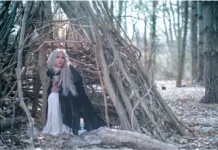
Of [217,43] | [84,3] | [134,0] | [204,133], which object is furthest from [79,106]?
[134,0]

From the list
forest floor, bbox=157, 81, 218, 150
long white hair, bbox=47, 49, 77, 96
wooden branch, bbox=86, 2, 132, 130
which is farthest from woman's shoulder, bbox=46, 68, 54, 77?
forest floor, bbox=157, 81, 218, 150

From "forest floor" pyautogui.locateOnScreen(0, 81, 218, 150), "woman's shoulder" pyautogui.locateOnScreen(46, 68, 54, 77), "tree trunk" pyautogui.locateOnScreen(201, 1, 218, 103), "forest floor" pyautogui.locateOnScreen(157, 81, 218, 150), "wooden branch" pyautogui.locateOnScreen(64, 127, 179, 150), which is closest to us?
"wooden branch" pyautogui.locateOnScreen(64, 127, 179, 150)

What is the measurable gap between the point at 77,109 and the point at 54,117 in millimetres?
367

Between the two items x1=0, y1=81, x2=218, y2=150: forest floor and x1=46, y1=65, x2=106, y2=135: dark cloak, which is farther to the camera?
x1=46, y1=65, x2=106, y2=135: dark cloak

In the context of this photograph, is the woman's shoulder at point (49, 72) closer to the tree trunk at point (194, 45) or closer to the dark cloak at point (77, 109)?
the dark cloak at point (77, 109)

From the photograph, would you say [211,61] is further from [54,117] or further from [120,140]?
[120,140]

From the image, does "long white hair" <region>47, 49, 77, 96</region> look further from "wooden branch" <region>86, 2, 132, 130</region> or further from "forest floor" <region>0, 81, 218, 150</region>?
"forest floor" <region>0, 81, 218, 150</region>

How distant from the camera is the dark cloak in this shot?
5168 mm

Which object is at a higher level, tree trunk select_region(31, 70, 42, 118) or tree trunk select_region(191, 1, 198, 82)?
tree trunk select_region(191, 1, 198, 82)

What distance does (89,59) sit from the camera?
229 inches

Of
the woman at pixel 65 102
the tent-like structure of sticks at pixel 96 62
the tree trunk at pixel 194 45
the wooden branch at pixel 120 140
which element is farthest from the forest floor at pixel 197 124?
the tree trunk at pixel 194 45

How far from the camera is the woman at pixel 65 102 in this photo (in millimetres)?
5145

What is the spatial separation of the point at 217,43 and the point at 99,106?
378cm

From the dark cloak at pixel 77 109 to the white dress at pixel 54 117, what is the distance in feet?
0.23
